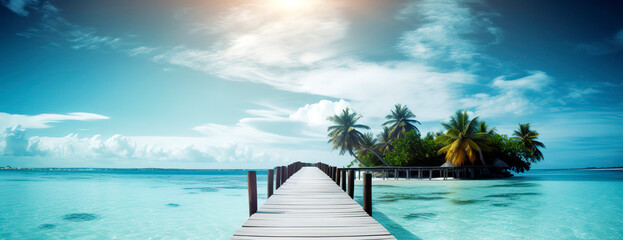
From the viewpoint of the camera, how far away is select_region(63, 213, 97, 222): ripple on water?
1445 cm

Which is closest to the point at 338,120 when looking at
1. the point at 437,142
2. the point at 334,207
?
the point at 437,142

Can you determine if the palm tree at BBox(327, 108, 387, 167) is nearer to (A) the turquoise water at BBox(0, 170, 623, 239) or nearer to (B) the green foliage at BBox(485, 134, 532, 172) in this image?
(B) the green foliage at BBox(485, 134, 532, 172)

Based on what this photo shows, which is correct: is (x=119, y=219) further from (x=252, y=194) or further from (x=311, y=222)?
(x=311, y=222)

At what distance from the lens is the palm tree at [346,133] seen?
4031 cm

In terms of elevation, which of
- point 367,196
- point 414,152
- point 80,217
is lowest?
point 80,217

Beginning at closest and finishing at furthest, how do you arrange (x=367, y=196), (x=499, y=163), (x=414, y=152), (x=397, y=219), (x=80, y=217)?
(x=367, y=196)
(x=397, y=219)
(x=80, y=217)
(x=414, y=152)
(x=499, y=163)

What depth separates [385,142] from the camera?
4391 cm

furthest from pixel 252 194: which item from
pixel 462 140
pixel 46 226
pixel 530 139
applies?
pixel 530 139

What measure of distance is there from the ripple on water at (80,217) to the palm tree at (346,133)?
27.9 m

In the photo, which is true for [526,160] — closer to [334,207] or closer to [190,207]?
[190,207]

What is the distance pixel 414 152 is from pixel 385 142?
7.34 meters

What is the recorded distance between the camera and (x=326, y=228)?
189 inches

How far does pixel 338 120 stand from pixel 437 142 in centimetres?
1145

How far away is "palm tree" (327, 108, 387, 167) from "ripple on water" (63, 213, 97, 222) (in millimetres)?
27911
